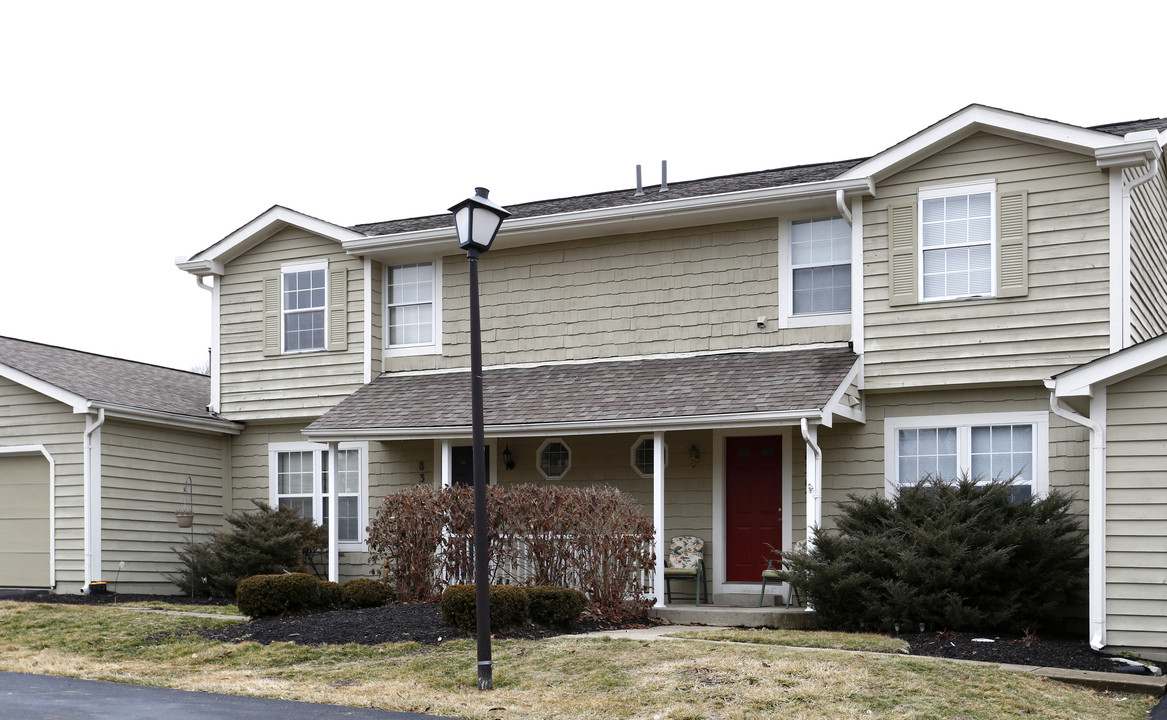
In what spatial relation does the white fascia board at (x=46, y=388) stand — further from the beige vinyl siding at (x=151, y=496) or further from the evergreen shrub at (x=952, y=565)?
the evergreen shrub at (x=952, y=565)

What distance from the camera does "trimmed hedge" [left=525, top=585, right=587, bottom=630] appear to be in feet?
37.3

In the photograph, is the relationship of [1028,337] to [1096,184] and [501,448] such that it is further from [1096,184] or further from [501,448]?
[501,448]

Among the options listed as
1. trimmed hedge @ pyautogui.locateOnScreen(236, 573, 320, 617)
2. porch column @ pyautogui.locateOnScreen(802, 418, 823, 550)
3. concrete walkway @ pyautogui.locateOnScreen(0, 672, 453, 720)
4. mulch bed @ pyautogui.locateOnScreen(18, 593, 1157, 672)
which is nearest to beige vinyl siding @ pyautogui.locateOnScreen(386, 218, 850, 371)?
porch column @ pyautogui.locateOnScreen(802, 418, 823, 550)

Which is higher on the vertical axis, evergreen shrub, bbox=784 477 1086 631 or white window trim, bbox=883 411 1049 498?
white window trim, bbox=883 411 1049 498

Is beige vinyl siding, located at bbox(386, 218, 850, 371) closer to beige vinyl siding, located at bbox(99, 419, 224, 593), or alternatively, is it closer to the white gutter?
the white gutter

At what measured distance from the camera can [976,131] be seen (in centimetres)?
1344

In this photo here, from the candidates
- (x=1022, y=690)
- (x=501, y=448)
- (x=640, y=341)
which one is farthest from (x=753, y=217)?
(x=1022, y=690)

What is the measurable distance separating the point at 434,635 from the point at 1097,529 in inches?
242

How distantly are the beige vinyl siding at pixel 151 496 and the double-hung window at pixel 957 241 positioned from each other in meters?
10.6

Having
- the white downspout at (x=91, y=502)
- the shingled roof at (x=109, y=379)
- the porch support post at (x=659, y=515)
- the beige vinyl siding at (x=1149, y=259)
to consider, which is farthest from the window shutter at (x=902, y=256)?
the white downspout at (x=91, y=502)

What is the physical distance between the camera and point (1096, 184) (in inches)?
506

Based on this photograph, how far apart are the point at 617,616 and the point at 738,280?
15.4ft

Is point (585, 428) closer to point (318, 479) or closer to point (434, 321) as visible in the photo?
point (434, 321)

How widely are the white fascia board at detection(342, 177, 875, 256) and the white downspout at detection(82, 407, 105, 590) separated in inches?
164
